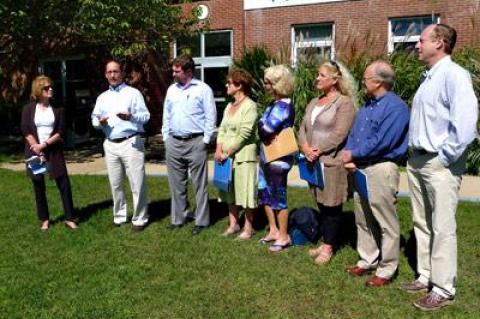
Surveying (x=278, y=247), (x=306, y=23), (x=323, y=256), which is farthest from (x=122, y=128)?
(x=306, y=23)

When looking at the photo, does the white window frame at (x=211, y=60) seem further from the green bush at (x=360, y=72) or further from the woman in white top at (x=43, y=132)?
the woman in white top at (x=43, y=132)

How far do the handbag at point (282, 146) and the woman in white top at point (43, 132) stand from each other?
2593 millimetres

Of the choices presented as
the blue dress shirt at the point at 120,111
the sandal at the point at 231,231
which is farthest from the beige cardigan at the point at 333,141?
the blue dress shirt at the point at 120,111

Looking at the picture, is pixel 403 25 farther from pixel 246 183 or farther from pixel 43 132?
pixel 43 132

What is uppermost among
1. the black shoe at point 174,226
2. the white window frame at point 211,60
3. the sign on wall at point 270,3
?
the sign on wall at point 270,3

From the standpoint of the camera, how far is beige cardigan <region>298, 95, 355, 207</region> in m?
4.82

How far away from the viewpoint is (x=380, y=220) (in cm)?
448

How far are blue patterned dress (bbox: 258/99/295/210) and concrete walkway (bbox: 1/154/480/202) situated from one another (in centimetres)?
309

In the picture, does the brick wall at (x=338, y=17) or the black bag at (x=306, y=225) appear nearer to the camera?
the black bag at (x=306, y=225)

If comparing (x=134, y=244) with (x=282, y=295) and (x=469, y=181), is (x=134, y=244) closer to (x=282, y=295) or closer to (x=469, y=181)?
(x=282, y=295)

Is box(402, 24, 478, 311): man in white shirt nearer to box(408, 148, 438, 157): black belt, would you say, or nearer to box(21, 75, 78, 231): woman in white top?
box(408, 148, 438, 157): black belt

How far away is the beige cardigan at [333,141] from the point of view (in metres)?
4.82

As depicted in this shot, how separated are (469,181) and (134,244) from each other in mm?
5706

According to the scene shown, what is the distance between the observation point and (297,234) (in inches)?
224
